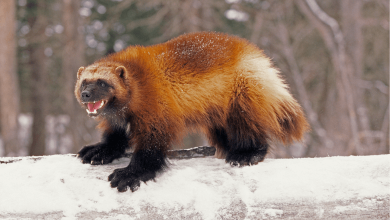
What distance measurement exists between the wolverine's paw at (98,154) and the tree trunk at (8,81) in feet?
22.4

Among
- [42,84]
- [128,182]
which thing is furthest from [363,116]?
[42,84]

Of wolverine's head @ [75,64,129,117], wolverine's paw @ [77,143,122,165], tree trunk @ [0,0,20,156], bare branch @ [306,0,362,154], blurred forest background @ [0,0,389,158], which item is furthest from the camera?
tree trunk @ [0,0,20,156]

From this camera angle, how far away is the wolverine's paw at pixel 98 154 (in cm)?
320

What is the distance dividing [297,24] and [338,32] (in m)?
4.77

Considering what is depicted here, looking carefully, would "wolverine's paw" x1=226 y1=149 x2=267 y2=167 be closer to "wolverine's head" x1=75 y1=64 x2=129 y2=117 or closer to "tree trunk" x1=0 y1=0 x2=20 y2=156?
"wolverine's head" x1=75 y1=64 x2=129 y2=117

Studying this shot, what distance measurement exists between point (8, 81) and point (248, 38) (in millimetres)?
7548

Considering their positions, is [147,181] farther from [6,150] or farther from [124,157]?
[6,150]

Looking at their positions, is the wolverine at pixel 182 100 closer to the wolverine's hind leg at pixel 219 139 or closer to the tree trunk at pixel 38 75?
the wolverine's hind leg at pixel 219 139

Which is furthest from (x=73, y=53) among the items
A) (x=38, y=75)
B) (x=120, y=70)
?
(x=120, y=70)

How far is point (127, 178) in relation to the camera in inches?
106

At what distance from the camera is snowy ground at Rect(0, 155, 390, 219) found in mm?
2471

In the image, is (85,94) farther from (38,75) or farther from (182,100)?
(38,75)

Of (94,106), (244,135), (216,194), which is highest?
(94,106)

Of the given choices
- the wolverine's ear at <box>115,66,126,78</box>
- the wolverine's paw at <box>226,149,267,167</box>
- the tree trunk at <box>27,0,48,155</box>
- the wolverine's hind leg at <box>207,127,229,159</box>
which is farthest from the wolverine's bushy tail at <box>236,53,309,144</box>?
the tree trunk at <box>27,0,48,155</box>
